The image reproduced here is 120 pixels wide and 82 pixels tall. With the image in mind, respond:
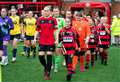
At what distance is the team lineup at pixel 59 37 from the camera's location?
12.7m

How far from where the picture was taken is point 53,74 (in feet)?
45.2

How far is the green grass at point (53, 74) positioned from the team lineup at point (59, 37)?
25 centimetres

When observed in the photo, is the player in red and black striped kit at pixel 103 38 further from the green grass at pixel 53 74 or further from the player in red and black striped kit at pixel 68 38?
the player in red and black striped kit at pixel 68 38

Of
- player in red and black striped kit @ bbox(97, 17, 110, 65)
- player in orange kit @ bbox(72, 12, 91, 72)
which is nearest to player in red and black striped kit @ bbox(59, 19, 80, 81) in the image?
player in orange kit @ bbox(72, 12, 91, 72)

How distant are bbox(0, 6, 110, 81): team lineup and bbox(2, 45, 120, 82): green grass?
254 mm

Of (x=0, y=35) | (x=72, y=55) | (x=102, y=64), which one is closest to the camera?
(x=72, y=55)

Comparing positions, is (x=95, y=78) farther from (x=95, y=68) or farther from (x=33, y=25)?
(x=33, y=25)

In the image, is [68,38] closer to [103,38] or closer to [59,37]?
[59,37]

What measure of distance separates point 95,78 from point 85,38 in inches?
60.2

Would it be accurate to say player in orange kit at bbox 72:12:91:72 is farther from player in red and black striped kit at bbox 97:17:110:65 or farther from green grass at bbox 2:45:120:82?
player in red and black striped kit at bbox 97:17:110:65

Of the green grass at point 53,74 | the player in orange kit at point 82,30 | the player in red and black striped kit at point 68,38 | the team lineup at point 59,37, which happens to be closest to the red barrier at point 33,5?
the team lineup at point 59,37

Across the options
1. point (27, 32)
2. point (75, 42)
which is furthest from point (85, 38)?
point (27, 32)

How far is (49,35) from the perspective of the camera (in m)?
12.8

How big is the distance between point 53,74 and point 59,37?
1.47 meters
